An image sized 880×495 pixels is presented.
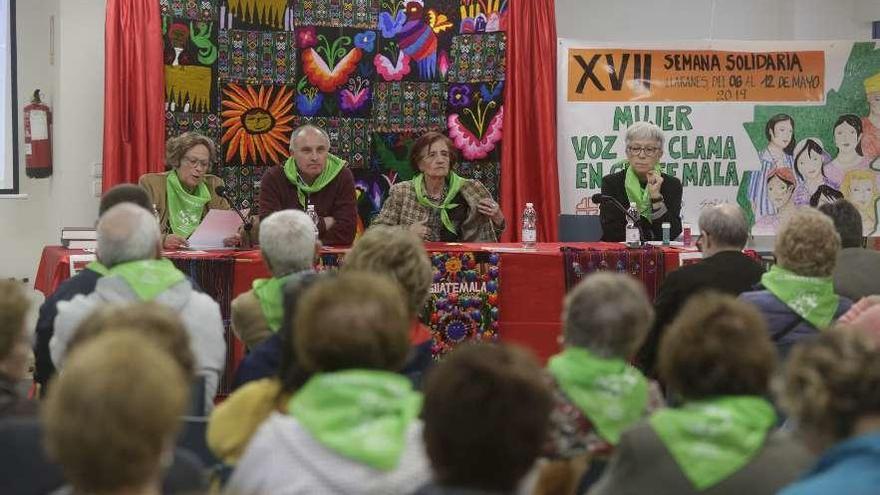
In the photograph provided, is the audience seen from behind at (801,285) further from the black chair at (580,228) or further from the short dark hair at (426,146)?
the black chair at (580,228)

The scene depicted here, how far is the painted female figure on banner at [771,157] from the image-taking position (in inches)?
294

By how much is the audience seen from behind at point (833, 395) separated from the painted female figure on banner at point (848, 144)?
583 cm

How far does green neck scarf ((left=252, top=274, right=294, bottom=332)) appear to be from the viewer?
3445 millimetres

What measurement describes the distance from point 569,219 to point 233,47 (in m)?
2.26

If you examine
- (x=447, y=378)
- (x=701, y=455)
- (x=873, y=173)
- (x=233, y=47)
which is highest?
(x=233, y=47)

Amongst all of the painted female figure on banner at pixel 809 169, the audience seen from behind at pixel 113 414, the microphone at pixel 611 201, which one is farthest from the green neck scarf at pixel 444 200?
the audience seen from behind at pixel 113 414

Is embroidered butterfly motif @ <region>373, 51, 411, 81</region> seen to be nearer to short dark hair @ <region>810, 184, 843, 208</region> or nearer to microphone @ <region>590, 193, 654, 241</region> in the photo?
microphone @ <region>590, 193, 654, 241</region>

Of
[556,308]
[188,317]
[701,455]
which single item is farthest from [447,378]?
[556,308]

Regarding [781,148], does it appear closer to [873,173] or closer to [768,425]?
[873,173]


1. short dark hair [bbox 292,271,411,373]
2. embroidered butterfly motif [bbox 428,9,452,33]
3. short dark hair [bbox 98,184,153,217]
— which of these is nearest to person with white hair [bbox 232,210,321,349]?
short dark hair [bbox 98,184,153,217]

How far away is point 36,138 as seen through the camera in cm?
671

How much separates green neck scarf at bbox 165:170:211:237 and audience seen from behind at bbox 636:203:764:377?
2.51 m

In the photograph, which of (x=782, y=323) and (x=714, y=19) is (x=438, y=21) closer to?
(x=714, y=19)

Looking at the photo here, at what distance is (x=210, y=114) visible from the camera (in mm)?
6875
